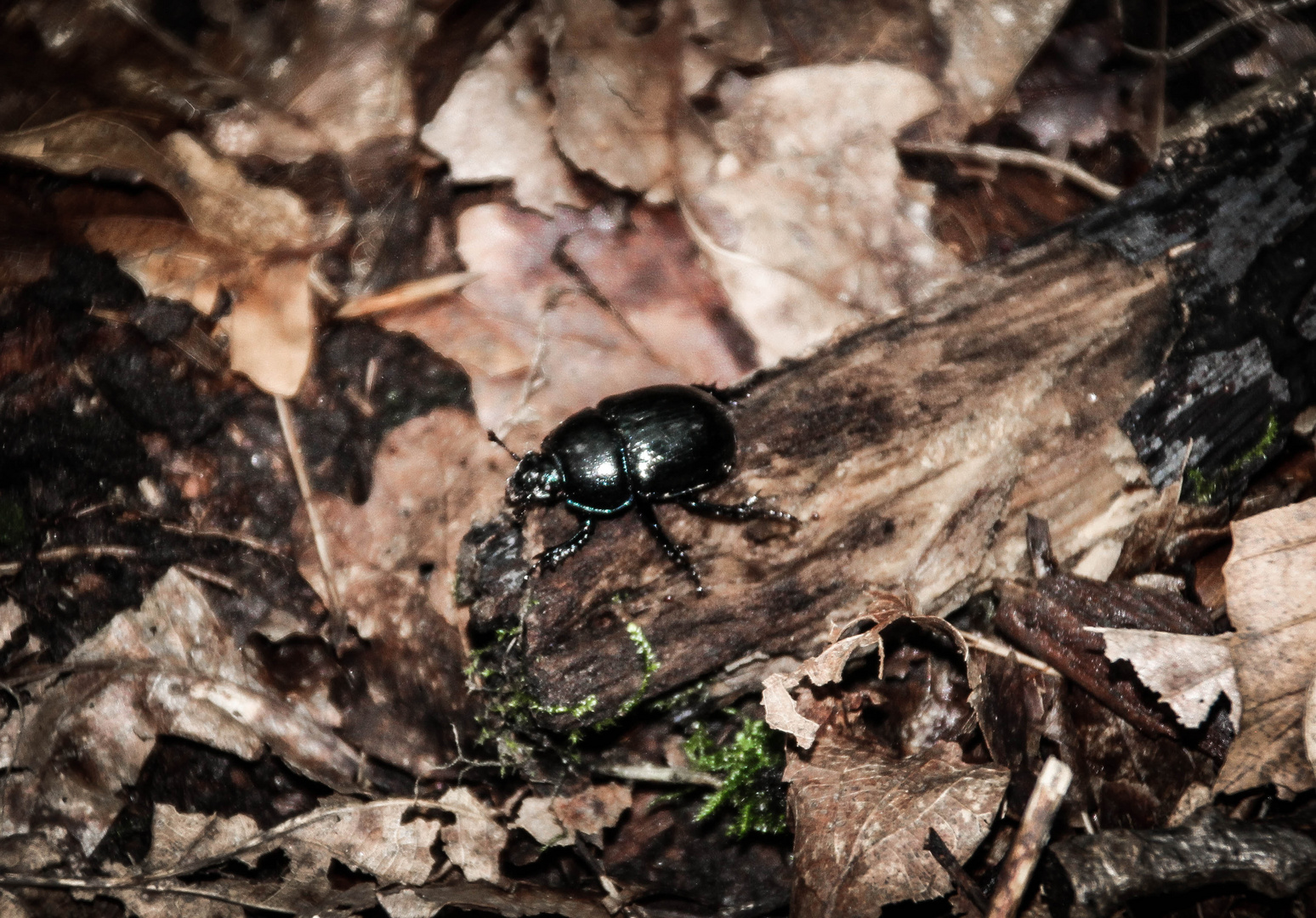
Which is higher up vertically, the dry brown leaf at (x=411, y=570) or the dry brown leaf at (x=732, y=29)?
the dry brown leaf at (x=732, y=29)

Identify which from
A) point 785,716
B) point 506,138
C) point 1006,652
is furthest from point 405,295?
point 1006,652

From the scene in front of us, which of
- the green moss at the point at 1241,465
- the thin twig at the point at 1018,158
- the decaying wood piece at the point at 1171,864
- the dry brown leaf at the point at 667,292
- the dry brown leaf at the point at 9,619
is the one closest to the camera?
the decaying wood piece at the point at 1171,864

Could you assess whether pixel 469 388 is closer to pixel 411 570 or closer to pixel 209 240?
pixel 411 570

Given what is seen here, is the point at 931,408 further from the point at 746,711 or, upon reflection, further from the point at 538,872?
the point at 538,872

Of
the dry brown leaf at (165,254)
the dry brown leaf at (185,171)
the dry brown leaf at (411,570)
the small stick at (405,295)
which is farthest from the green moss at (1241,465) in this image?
the dry brown leaf at (165,254)

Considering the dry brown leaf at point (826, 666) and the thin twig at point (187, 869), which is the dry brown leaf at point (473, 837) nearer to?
the thin twig at point (187, 869)

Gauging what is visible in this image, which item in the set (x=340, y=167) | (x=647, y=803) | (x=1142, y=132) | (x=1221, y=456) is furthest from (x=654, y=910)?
(x=1142, y=132)
